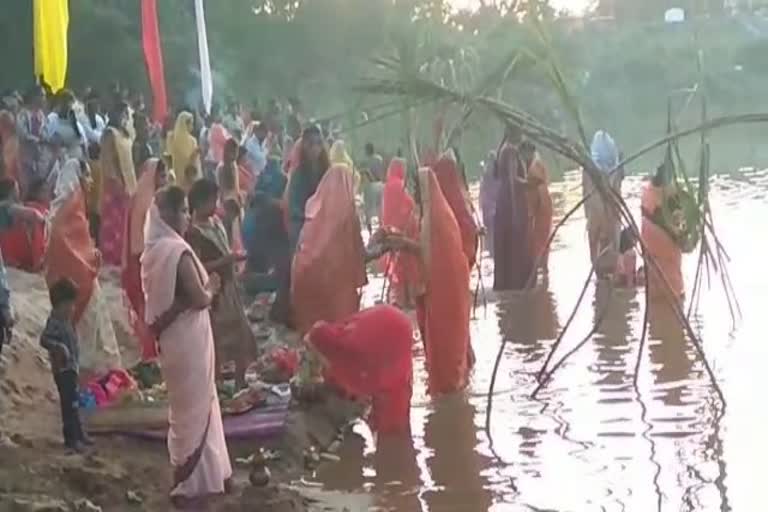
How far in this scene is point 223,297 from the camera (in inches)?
331

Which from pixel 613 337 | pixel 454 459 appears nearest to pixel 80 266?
pixel 454 459

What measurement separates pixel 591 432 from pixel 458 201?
Result: 100 inches

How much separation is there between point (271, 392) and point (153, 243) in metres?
2.22

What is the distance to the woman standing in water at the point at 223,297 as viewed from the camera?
7.95 meters

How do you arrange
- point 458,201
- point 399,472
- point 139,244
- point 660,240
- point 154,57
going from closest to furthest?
A: point 399,472, point 139,244, point 458,201, point 660,240, point 154,57

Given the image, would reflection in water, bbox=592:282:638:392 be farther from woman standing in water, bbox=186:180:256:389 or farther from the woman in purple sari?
woman standing in water, bbox=186:180:256:389

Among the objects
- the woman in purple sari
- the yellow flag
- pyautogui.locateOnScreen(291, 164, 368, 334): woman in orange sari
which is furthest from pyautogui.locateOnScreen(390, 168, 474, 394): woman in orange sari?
the yellow flag

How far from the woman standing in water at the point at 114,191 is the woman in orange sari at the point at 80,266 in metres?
2.01

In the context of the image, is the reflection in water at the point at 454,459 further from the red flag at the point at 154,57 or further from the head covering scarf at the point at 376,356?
the red flag at the point at 154,57

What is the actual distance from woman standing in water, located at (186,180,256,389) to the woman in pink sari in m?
1.24

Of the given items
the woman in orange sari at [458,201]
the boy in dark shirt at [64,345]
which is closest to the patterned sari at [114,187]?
the woman in orange sari at [458,201]

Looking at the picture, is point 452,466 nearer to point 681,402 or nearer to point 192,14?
point 681,402

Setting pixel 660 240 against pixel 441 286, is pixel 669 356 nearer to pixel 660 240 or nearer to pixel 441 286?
pixel 441 286

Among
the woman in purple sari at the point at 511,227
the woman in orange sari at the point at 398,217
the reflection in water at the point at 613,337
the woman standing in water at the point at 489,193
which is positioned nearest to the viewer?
the reflection in water at the point at 613,337
